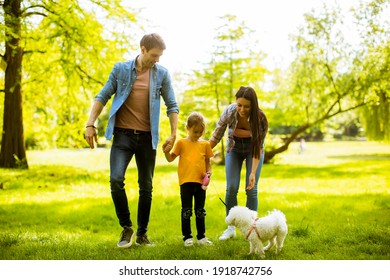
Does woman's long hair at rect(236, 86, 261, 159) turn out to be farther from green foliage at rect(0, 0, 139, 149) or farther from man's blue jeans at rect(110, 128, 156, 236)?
green foliage at rect(0, 0, 139, 149)

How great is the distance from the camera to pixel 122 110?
454 centimetres

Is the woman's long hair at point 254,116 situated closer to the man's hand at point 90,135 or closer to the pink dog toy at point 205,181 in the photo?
the pink dog toy at point 205,181

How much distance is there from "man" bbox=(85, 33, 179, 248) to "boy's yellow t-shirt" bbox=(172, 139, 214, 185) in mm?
201

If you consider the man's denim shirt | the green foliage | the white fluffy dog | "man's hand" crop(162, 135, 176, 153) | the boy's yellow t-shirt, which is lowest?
the white fluffy dog

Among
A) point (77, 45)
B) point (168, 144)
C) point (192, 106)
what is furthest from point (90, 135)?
point (192, 106)

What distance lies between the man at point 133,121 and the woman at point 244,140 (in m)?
0.66

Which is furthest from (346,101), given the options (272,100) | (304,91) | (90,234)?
(90,234)

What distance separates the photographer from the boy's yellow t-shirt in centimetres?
455

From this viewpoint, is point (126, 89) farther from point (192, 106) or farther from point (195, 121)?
point (192, 106)

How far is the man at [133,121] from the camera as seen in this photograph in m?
4.43

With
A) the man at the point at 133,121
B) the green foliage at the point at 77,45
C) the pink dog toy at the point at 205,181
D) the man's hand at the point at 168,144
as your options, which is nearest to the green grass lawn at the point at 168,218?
the man at the point at 133,121

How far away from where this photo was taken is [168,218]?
7.21 m

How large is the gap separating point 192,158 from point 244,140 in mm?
657

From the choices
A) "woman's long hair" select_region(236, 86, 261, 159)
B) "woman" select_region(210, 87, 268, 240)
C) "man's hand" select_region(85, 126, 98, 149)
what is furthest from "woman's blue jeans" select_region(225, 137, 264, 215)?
"man's hand" select_region(85, 126, 98, 149)
